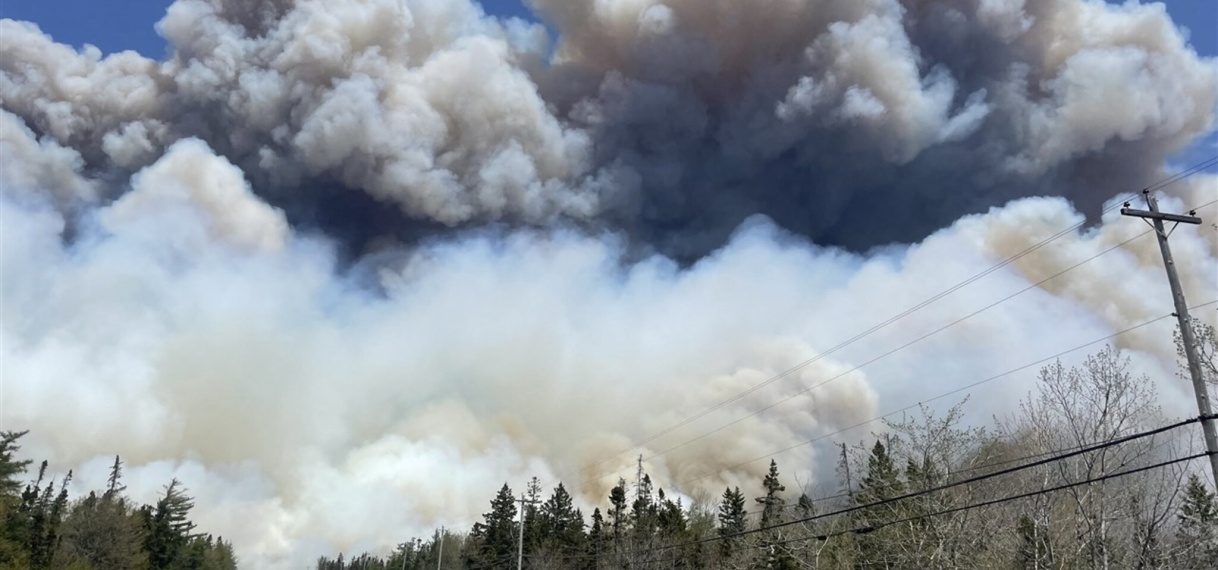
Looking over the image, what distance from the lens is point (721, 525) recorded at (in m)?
96.0

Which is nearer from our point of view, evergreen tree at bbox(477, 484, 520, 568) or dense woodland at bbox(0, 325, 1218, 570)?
dense woodland at bbox(0, 325, 1218, 570)

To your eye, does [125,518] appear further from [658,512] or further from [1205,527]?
[1205,527]

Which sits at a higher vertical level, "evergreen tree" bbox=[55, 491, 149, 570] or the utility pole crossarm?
"evergreen tree" bbox=[55, 491, 149, 570]

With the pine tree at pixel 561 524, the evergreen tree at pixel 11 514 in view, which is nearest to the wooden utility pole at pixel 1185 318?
the evergreen tree at pixel 11 514

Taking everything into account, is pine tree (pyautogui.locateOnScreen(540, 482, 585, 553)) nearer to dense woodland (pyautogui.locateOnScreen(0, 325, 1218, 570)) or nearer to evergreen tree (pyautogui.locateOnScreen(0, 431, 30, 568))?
dense woodland (pyautogui.locateOnScreen(0, 325, 1218, 570))

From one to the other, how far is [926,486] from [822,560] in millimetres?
12518

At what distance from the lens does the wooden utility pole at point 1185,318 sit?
15070mm

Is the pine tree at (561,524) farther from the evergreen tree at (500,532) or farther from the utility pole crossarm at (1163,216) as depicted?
the utility pole crossarm at (1163,216)

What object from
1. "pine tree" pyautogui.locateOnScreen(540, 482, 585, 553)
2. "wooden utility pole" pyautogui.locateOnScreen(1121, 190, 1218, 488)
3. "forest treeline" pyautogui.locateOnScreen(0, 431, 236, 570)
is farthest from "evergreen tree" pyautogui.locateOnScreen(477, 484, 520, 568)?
"wooden utility pole" pyautogui.locateOnScreen(1121, 190, 1218, 488)

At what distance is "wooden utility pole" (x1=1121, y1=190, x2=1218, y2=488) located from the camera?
15070 mm

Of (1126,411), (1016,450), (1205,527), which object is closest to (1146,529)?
(1205,527)

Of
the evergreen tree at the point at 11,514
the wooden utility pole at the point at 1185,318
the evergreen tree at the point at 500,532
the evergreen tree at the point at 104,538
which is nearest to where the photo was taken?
the wooden utility pole at the point at 1185,318

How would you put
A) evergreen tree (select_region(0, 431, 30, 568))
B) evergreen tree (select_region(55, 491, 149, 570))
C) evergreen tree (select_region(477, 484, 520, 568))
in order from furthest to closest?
evergreen tree (select_region(477, 484, 520, 568))
evergreen tree (select_region(55, 491, 149, 570))
evergreen tree (select_region(0, 431, 30, 568))

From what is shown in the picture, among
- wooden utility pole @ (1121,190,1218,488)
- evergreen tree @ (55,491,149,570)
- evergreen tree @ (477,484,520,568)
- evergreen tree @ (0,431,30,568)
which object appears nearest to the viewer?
wooden utility pole @ (1121,190,1218,488)
